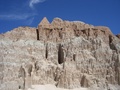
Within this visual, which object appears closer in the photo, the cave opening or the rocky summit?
the rocky summit

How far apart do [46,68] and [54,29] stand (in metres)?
13.4

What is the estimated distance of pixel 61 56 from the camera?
82.8m

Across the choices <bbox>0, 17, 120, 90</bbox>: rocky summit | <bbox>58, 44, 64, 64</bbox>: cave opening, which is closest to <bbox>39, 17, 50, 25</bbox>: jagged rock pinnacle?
<bbox>0, 17, 120, 90</bbox>: rocky summit

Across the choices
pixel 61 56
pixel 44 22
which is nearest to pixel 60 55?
pixel 61 56

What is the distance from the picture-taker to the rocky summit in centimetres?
7506

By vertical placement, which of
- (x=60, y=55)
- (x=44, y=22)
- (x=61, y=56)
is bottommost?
(x=61, y=56)

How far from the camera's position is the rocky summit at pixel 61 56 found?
75062 mm

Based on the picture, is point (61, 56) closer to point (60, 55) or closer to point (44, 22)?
point (60, 55)

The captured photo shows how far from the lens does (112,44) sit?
3297 inches

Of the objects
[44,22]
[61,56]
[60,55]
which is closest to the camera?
[61,56]

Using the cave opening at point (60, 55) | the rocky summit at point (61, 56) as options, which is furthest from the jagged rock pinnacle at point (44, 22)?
the cave opening at point (60, 55)

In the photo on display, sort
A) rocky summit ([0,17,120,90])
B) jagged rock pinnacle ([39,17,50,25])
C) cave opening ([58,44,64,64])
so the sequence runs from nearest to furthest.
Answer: rocky summit ([0,17,120,90]), cave opening ([58,44,64,64]), jagged rock pinnacle ([39,17,50,25])

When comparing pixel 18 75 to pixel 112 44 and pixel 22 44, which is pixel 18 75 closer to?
pixel 22 44

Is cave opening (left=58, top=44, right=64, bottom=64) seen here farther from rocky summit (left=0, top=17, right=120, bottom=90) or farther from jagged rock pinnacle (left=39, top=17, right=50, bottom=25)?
jagged rock pinnacle (left=39, top=17, right=50, bottom=25)
